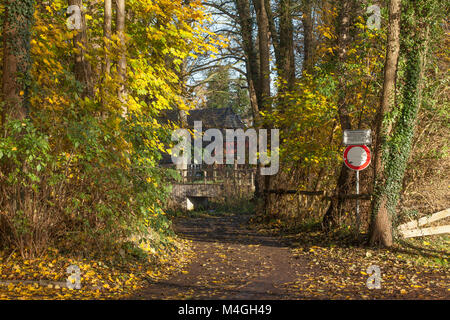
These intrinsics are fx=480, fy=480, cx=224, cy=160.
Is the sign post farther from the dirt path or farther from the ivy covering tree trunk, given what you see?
the dirt path

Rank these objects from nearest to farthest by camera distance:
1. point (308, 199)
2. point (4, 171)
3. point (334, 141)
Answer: point (4, 171), point (334, 141), point (308, 199)

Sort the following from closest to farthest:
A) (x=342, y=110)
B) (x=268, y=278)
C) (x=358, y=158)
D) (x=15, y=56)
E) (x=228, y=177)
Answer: (x=15, y=56) → (x=268, y=278) → (x=358, y=158) → (x=342, y=110) → (x=228, y=177)

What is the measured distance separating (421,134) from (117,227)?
24.2 ft

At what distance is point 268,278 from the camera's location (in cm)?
859

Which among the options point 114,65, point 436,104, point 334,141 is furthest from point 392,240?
point 114,65

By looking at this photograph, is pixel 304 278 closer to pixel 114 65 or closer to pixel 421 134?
pixel 421 134

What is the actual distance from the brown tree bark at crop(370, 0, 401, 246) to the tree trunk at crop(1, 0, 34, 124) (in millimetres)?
7265

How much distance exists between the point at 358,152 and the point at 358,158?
0.48 ft

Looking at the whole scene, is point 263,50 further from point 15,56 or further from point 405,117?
point 15,56

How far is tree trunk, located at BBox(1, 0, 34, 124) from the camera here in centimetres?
823

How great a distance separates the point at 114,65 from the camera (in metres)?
10.9

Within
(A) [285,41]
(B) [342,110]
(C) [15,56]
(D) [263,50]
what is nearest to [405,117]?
(B) [342,110]

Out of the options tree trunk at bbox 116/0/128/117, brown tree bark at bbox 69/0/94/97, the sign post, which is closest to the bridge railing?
the sign post

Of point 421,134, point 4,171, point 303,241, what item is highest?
point 421,134
